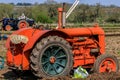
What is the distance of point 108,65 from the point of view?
34.8 feet

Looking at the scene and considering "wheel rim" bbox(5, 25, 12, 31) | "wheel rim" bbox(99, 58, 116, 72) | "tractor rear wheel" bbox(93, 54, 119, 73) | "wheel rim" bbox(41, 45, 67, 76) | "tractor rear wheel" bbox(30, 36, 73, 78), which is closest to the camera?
"tractor rear wheel" bbox(30, 36, 73, 78)

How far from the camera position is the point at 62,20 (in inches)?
399

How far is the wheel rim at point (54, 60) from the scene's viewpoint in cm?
966

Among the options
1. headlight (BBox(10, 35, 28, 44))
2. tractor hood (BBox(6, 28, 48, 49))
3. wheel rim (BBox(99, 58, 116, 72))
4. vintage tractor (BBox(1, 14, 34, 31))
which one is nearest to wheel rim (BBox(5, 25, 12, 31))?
vintage tractor (BBox(1, 14, 34, 31))

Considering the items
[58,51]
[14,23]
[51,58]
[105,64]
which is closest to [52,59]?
[51,58]

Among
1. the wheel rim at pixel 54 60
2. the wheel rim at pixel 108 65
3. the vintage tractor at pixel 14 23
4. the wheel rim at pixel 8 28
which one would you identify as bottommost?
the wheel rim at pixel 8 28

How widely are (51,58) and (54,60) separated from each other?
0.32 feet

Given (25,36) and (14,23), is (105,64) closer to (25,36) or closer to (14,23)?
(25,36)

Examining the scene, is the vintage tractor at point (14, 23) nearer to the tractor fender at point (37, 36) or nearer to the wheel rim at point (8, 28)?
the wheel rim at point (8, 28)

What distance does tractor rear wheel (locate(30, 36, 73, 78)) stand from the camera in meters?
9.42

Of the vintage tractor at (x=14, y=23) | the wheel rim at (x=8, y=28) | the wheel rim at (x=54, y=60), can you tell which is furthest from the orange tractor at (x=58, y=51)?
the wheel rim at (x=8, y=28)

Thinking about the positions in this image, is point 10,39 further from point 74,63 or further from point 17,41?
point 74,63

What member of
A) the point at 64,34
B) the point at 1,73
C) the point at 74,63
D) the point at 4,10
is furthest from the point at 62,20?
the point at 4,10

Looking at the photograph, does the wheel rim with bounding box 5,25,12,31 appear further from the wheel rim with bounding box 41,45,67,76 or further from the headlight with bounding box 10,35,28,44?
the wheel rim with bounding box 41,45,67,76
